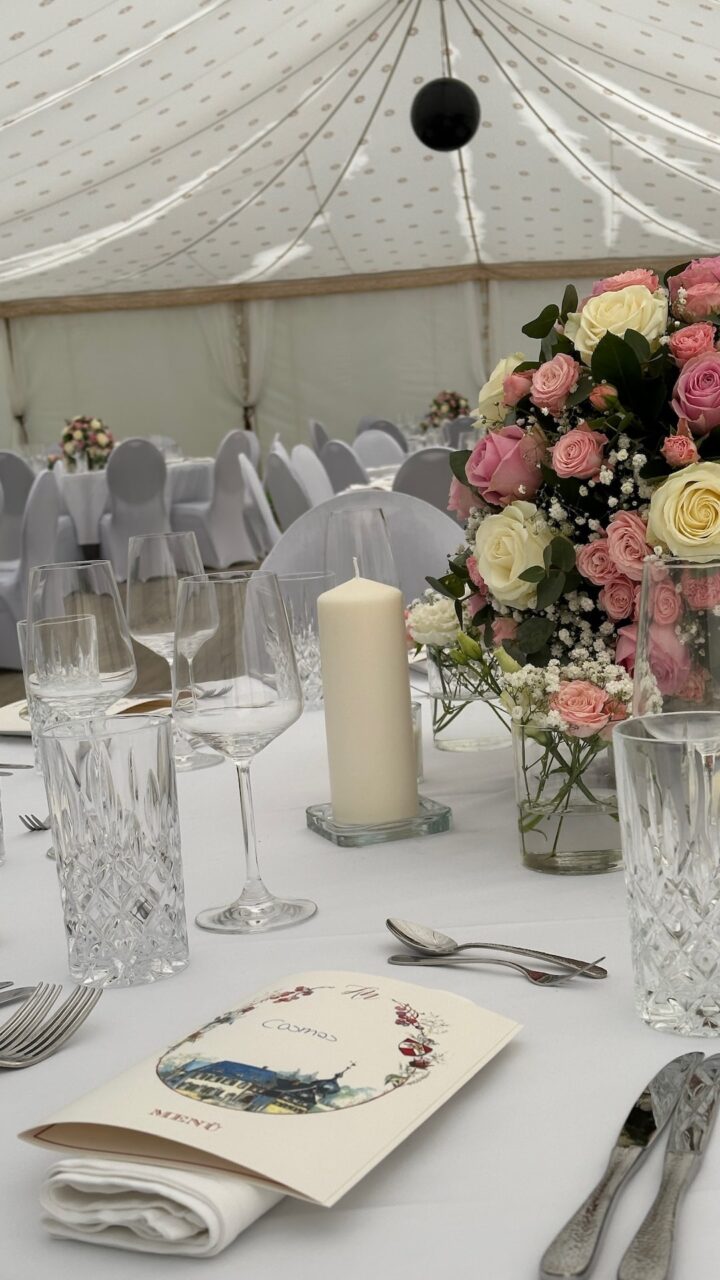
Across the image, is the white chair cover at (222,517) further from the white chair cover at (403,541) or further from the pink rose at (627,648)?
the pink rose at (627,648)

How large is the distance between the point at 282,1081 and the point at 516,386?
74 cm

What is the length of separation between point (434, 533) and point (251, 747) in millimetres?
1743

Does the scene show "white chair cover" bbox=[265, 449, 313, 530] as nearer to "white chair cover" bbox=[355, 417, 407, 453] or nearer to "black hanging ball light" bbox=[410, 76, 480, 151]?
"black hanging ball light" bbox=[410, 76, 480, 151]

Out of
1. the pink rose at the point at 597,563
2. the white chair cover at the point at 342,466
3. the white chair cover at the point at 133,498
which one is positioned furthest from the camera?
the white chair cover at the point at 133,498

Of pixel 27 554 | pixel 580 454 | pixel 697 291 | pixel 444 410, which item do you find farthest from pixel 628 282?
pixel 444 410

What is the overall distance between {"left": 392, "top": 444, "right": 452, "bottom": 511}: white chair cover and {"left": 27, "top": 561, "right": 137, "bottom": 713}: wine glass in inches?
191

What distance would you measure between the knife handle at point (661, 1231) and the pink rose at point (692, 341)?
0.71 metres

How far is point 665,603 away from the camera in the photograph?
35.5 inches

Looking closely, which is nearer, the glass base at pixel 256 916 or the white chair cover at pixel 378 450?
the glass base at pixel 256 916

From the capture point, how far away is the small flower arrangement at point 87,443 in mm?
9336

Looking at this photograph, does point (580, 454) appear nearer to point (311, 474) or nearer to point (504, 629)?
point (504, 629)

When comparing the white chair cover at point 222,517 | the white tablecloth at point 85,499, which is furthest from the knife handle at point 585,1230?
the white chair cover at point 222,517

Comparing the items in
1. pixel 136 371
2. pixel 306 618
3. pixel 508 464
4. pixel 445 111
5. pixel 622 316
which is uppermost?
pixel 445 111

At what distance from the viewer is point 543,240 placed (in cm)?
1422
